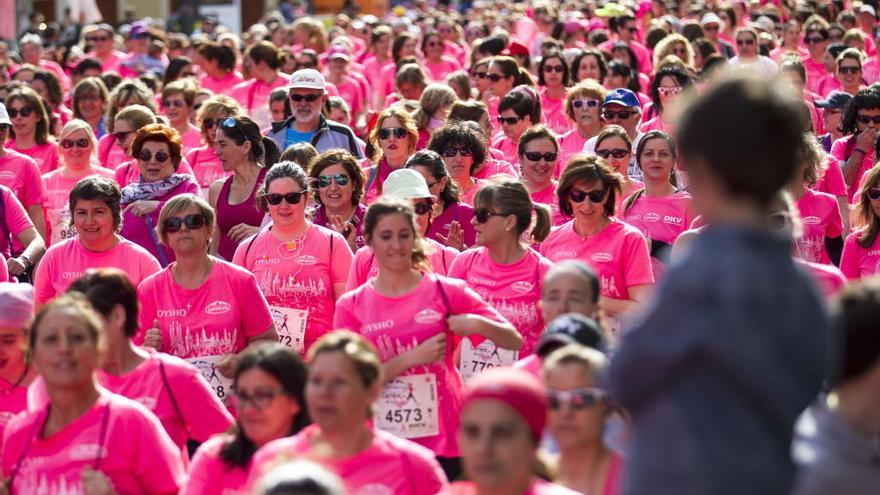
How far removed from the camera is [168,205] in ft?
25.1

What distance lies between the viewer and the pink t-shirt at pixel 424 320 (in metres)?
6.52

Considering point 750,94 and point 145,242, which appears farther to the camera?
point 145,242

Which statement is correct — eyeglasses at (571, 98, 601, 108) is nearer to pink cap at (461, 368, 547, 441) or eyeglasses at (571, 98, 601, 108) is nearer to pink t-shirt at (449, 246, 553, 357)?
pink t-shirt at (449, 246, 553, 357)

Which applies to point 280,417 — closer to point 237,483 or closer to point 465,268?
point 237,483

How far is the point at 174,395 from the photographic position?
598 centimetres

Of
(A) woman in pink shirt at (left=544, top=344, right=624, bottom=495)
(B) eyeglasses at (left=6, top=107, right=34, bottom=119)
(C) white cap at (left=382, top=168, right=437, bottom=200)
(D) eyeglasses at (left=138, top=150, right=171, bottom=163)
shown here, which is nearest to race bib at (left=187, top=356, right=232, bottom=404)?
(C) white cap at (left=382, top=168, right=437, bottom=200)

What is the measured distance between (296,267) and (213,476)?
2.97m

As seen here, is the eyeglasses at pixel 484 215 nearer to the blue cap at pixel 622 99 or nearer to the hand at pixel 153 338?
the hand at pixel 153 338

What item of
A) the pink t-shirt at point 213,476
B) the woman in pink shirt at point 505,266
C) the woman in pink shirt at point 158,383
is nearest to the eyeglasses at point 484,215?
the woman in pink shirt at point 505,266

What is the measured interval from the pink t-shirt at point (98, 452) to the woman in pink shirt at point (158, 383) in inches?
26.4

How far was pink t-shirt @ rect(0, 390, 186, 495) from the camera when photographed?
17.0ft

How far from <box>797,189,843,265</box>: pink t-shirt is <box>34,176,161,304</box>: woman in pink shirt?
3.28 meters

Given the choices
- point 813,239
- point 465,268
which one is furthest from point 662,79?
point 465,268

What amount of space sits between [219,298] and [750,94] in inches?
176
